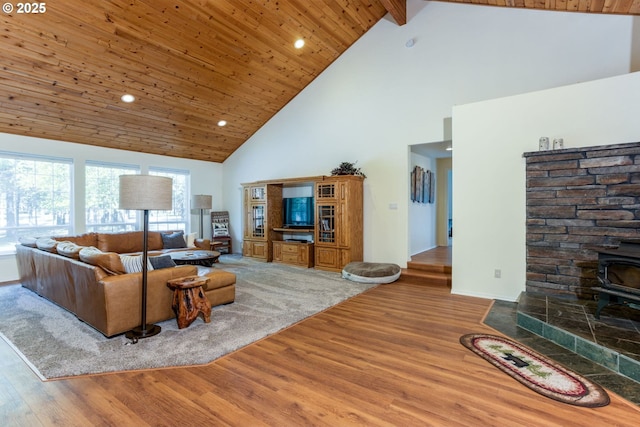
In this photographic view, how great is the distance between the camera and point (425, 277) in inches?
208

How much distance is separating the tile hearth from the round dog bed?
178 centimetres

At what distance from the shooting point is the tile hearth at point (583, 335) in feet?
7.77

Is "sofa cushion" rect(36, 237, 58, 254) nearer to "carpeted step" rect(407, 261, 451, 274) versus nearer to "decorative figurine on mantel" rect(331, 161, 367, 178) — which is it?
"decorative figurine on mantel" rect(331, 161, 367, 178)

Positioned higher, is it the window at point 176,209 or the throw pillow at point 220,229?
the window at point 176,209

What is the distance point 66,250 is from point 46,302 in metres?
1.21

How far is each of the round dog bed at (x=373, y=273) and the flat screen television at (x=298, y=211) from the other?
5.96 feet

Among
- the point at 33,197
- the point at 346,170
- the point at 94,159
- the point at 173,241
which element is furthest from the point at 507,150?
the point at 33,197

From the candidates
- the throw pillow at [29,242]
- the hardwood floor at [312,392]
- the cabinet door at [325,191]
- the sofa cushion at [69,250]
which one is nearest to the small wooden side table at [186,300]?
the hardwood floor at [312,392]

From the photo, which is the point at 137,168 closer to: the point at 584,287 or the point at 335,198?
the point at 335,198

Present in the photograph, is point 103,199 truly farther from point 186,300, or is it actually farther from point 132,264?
point 186,300

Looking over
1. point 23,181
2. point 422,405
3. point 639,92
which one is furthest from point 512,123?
point 23,181

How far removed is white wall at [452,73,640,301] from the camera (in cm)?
363

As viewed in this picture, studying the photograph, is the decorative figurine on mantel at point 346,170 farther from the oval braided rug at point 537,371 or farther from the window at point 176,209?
the window at point 176,209

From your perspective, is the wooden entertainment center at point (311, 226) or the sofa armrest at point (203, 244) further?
the sofa armrest at point (203, 244)
